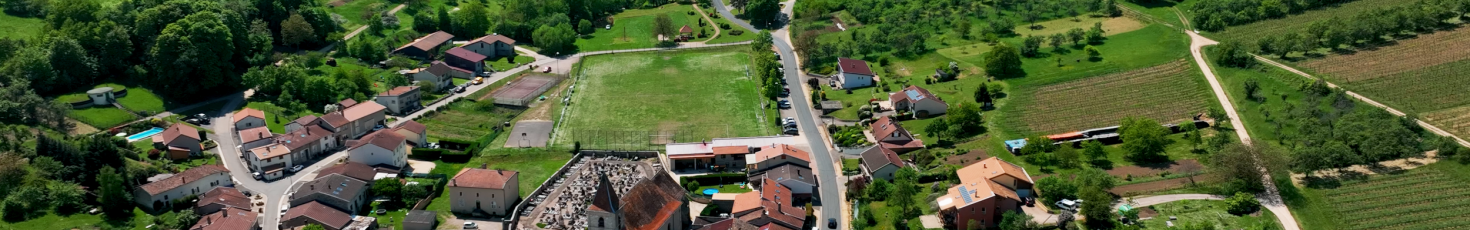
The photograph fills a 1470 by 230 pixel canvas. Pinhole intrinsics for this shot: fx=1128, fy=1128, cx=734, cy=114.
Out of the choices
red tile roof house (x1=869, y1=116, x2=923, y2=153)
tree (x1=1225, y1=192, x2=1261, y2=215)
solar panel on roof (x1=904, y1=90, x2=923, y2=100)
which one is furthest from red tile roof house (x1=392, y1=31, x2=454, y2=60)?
tree (x1=1225, y1=192, x2=1261, y2=215)

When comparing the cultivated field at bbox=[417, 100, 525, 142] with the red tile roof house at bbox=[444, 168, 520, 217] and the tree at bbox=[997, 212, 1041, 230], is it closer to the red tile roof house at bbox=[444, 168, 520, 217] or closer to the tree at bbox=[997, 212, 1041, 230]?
the red tile roof house at bbox=[444, 168, 520, 217]

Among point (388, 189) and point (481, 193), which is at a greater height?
point (481, 193)

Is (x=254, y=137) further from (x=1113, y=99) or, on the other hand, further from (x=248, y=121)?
(x=1113, y=99)

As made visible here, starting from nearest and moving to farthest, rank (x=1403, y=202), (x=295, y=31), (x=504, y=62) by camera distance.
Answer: (x=1403, y=202) < (x=295, y=31) < (x=504, y=62)

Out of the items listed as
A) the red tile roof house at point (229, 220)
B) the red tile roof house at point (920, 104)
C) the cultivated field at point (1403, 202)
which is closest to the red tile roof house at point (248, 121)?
the red tile roof house at point (229, 220)

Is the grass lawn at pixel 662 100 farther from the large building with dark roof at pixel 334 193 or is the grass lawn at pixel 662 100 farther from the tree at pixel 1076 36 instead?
the tree at pixel 1076 36

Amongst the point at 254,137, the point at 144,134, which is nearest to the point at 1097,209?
the point at 254,137

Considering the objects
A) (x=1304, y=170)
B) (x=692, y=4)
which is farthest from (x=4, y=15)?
(x=1304, y=170)
